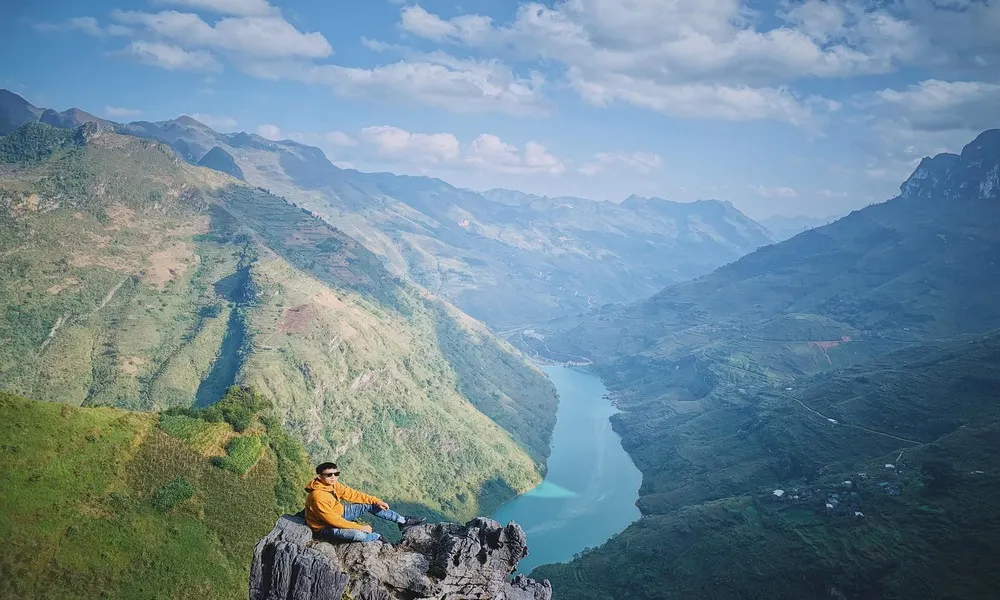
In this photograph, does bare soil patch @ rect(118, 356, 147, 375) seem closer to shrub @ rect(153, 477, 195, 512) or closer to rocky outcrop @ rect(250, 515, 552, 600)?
shrub @ rect(153, 477, 195, 512)

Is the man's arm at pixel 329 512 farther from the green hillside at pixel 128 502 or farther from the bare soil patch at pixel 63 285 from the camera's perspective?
the bare soil patch at pixel 63 285

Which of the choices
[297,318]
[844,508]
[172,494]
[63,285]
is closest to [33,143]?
[63,285]

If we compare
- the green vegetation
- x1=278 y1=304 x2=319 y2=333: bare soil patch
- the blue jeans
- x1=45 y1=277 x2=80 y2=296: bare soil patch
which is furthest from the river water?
the green vegetation

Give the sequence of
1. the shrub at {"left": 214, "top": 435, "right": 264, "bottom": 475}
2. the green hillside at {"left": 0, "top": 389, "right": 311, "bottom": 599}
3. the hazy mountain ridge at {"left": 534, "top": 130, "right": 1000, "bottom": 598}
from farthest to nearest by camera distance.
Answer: the hazy mountain ridge at {"left": 534, "top": 130, "right": 1000, "bottom": 598} < the shrub at {"left": 214, "top": 435, "right": 264, "bottom": 475} < the green hillside at {"left": 0, "top": 389, "right": 311, "bottom": 599}

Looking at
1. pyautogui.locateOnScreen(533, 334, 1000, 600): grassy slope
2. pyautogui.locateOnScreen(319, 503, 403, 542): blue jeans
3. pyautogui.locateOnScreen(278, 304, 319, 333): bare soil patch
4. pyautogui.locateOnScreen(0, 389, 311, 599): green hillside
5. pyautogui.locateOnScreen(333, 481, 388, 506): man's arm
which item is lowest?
pyautogui.locateOnScreen(533, 334, 1000, 600): grassy slope

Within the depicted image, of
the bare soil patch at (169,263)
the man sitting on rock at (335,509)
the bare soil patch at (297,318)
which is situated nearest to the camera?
the man sitting on rock at (335,509)

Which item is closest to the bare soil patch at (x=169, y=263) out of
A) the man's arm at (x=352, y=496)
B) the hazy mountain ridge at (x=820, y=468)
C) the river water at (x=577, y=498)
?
the river water at (x=577, y=498)

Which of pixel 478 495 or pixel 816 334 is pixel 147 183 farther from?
pixel 816 334
